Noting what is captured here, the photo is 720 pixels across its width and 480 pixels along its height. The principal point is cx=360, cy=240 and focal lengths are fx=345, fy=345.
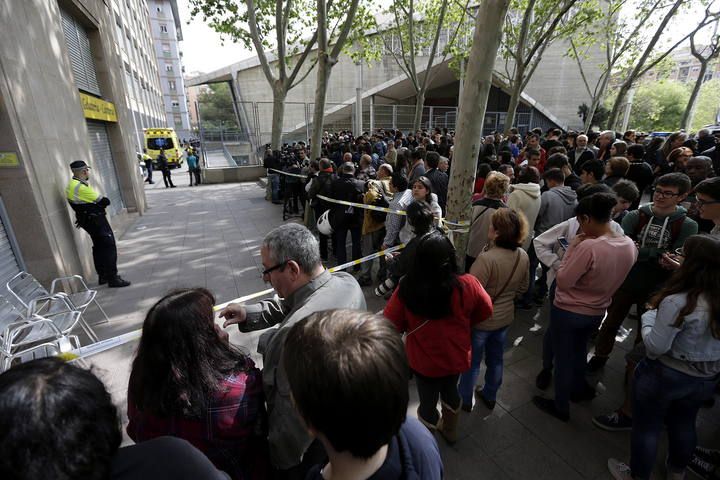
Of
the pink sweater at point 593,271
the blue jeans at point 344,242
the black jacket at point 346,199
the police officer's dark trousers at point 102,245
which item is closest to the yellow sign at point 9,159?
the police officer's dark trousers at point 102,245

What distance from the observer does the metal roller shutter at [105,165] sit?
805 centimetres

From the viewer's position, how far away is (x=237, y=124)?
1827 cm

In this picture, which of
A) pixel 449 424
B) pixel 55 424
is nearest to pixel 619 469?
pixel 449 424

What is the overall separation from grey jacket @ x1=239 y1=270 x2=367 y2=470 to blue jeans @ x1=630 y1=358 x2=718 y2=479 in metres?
1.76

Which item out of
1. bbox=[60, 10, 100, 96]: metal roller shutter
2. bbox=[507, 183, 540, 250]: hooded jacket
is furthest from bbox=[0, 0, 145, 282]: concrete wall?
bbox=[507, 183, 540, 250]: hooded jacket

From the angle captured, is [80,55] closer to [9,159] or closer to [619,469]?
[9,159]

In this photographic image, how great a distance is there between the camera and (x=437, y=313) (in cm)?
203

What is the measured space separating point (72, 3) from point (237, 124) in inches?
444

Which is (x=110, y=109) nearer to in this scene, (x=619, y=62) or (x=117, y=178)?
(x=117, y=178)

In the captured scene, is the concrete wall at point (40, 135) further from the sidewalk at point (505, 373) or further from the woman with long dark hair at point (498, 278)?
the woman with long dark hair at point (498, 278)

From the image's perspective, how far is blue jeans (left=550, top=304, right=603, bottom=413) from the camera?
255 centimetres

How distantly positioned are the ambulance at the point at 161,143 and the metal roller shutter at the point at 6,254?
17983 mm

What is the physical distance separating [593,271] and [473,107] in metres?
2.14

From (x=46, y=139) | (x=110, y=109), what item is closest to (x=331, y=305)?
(x=46, y=139)
